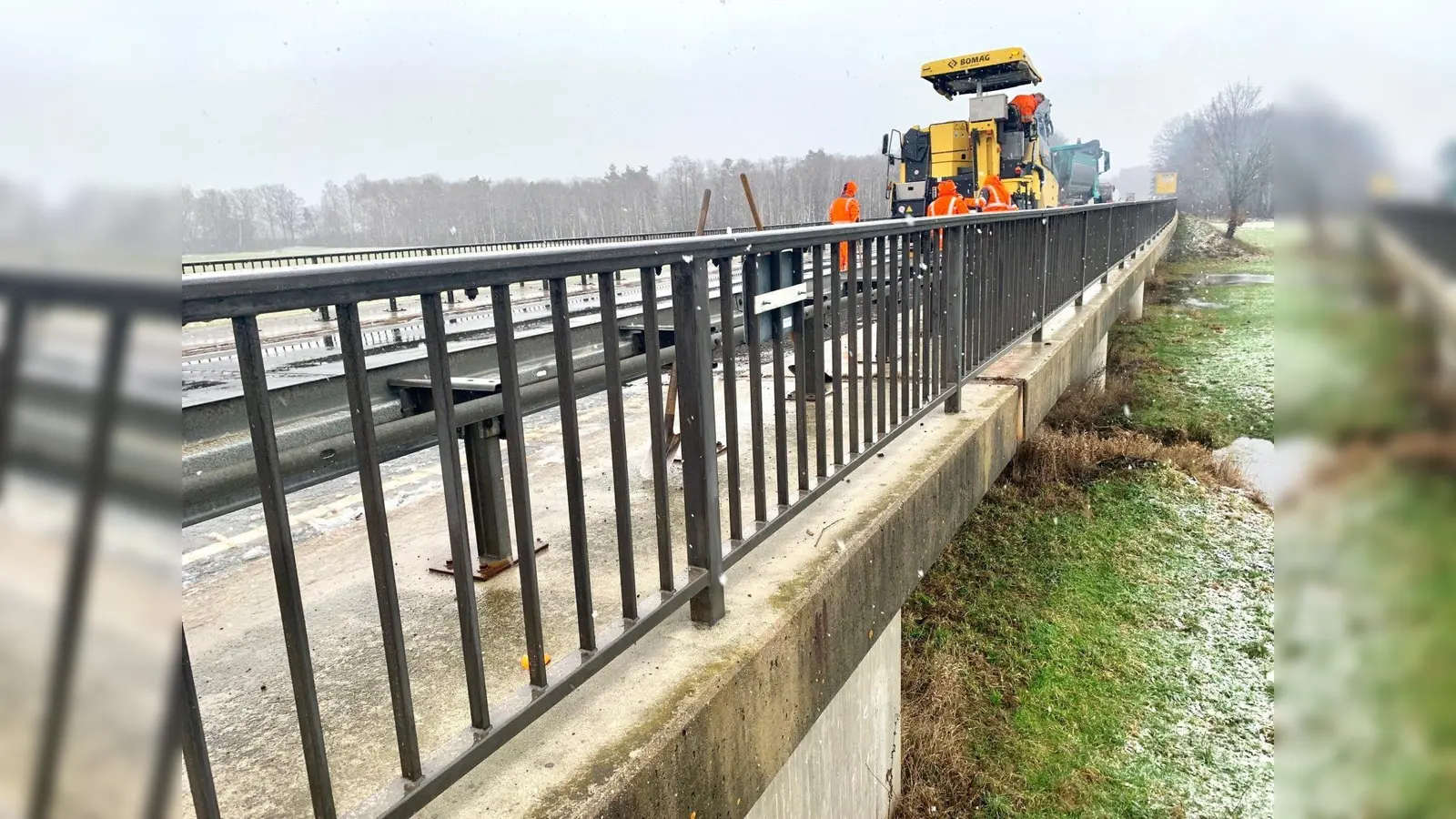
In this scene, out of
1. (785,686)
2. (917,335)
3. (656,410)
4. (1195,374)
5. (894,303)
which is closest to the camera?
(656,410)

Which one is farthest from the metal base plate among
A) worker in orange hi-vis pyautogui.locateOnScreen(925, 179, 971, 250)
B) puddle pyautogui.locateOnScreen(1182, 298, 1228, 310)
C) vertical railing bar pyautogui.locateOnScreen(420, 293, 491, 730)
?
puddle pyautogui.locateOnScreen(1182, 298, 1228, 310)

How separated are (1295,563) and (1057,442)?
1070cm

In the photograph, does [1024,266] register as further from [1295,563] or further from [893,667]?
[1295,563]

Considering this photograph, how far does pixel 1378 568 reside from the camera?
0.42 metres

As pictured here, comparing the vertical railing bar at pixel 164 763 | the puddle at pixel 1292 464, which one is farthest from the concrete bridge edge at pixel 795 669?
the puddle at pixel 1292 464

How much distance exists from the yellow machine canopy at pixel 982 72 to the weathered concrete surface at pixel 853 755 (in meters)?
17.6

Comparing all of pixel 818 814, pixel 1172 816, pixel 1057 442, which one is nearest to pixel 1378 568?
pixel 818 814

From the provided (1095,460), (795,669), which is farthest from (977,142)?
(795,669)

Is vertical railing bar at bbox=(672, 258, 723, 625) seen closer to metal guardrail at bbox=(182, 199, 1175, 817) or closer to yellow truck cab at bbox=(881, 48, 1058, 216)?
metal guardrail at bbox=(182, 199, 1175, 817)

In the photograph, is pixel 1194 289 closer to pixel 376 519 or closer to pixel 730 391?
pixel 730 391

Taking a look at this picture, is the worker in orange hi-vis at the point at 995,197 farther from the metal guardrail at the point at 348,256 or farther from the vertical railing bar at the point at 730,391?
the vertical railing bar at the point at 730,391

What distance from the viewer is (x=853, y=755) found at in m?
4.47

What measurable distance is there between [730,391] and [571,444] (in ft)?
3.52

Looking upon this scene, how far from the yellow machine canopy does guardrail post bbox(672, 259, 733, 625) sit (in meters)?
19.2
